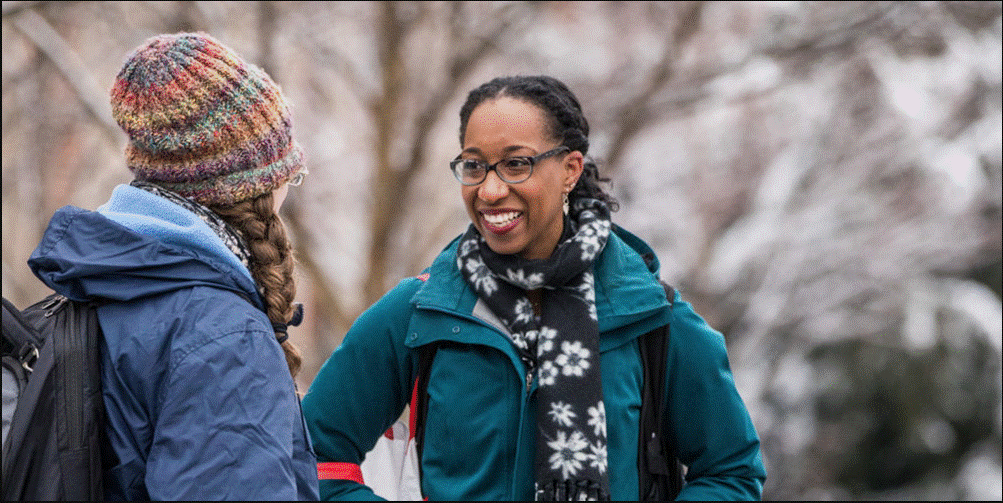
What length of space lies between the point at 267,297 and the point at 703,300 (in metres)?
6.05

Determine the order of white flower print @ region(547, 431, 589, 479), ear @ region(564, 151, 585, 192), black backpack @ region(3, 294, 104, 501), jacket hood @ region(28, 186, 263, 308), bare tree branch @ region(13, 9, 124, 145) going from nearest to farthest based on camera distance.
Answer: black backpack @ region(3, 294, 104, 501), jacket hood @ region(28, 186, 263, 308), white flower print @ region(547, 431, 589, 479), ear @ region(564, 151, 585, 192), bare tree branch @ region(13, 9, 124, 145)

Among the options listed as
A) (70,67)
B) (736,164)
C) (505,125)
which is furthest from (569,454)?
(736,164)

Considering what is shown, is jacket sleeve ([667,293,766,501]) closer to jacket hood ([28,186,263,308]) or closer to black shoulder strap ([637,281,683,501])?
black shoulder strap ([637,281,683,501])

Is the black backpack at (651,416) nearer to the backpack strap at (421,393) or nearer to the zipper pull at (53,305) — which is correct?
the backpack strap at (421,393)

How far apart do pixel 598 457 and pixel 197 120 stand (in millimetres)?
1071

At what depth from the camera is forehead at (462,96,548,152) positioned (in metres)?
Result: 2.26

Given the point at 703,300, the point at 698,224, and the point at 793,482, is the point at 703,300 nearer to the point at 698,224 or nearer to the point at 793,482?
the point at 698,224

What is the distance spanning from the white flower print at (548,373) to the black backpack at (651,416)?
21cm

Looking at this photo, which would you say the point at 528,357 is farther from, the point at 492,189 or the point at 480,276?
the point at 492,189

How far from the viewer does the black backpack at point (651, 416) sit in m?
2.23

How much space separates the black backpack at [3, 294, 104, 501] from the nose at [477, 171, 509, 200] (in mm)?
900

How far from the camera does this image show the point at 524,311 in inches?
90.5

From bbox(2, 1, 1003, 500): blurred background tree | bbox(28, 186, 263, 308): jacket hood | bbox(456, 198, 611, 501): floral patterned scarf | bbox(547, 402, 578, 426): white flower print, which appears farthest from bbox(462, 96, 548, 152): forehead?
bbox(2, 1, 1003, 500): blurred background tree

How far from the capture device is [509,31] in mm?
6742
